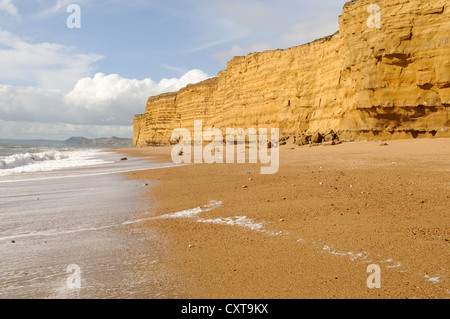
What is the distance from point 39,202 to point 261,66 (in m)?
26.5

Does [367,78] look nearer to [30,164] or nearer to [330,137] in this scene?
[330,137]

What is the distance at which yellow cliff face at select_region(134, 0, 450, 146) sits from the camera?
13.6m

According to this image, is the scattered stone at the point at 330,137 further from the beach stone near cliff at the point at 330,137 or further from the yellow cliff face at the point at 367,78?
the yellow cliff face at the point at 367,78

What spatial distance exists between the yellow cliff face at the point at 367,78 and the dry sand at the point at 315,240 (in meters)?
10.7

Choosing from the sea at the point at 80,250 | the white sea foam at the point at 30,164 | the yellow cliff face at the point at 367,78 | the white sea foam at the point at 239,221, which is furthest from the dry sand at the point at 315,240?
the yellow cliff face at the point at 367,78

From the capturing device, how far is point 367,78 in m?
15.7

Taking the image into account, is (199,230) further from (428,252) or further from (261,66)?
(261,66)

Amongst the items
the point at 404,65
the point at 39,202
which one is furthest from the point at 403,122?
the point at 39,202

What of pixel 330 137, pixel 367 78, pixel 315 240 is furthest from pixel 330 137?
pixel 315 240

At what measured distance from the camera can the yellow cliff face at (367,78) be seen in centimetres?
1359

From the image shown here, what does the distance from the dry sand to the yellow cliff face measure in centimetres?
1068

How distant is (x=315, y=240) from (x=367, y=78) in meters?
15.1
